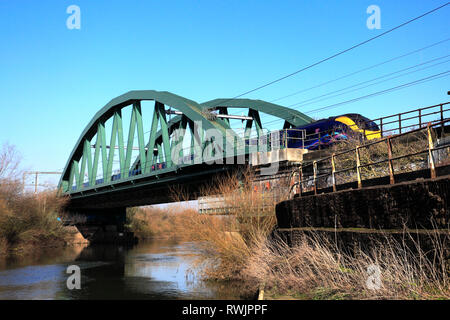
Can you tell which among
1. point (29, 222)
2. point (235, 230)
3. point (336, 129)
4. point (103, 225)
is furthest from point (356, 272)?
point (103, 225)

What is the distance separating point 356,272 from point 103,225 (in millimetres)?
58311

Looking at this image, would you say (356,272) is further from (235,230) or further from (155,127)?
(155,127)

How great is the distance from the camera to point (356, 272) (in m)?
8.22

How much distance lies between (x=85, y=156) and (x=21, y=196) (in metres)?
9.84

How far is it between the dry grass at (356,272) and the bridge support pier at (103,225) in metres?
51.4

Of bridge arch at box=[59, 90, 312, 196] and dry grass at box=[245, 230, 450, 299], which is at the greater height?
bridge arch at box=[59, 90, 312, 196]

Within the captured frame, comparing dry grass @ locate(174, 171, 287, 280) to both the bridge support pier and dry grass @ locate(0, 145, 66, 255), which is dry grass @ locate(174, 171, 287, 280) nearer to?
dry grass @ locate(0, 145, 66, 255)

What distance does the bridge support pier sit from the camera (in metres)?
60.0

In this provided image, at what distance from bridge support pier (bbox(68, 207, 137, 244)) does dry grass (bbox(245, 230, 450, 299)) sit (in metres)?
51.4

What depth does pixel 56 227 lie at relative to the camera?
47.9 m

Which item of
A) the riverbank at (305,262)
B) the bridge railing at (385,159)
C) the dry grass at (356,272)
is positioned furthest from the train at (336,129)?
the dry grass at (356,272)

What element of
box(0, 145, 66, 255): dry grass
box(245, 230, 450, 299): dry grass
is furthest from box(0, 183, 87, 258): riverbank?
box(245, 230, 450, 299): dry grass
